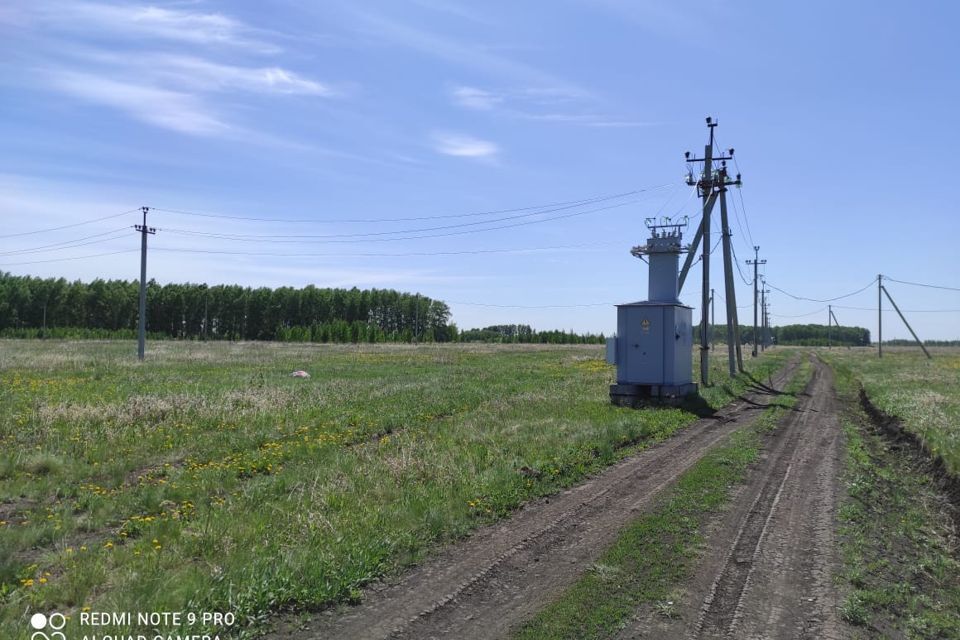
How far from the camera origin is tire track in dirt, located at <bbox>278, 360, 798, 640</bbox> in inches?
192

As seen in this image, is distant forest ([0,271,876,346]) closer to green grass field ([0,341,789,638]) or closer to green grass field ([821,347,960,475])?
green grass field ([821,347,960,475])

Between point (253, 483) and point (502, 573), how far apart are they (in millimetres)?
4768

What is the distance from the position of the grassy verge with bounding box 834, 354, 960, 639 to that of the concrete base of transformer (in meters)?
7.85

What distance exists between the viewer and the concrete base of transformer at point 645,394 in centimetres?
1939

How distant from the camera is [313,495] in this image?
26.5 feet

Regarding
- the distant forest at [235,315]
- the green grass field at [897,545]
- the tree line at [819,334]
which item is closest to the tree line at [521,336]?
the distant forest at [235,315]

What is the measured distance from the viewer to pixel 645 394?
1986 centimetres

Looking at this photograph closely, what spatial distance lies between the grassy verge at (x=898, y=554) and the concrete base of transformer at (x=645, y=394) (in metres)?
7.85

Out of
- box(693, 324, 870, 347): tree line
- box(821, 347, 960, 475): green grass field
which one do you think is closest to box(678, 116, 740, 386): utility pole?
box(821, 347, 960, 475): green grass field

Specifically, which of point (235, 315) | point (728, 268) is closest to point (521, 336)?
point (235, 315)

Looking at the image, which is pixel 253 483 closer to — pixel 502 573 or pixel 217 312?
pixel 502 573

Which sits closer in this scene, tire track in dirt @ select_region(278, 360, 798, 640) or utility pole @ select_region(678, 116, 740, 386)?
tire track in dirt @ select_region(278, 360, 798, 640)

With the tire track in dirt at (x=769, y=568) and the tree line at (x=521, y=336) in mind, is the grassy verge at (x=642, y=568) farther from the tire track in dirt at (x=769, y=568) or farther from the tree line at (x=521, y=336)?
the tree line at (x=521, y=336)

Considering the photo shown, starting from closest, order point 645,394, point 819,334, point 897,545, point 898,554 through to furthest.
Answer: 1. point 898,554
2. point 897,545
3. point 645,394
4. point 819,334
